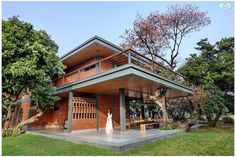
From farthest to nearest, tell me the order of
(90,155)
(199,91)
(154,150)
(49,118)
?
(49,118), (199,91), (154,150), (90,155)

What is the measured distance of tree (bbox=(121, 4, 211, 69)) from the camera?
18.7m

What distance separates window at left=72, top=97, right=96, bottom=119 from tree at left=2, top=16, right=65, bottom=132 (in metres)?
2.40

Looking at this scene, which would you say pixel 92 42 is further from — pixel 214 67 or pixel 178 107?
pixel 178 107

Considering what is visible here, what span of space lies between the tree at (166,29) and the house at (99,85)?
14.6 feet


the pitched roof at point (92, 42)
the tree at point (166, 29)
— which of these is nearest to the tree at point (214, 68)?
the tree at point (166, 29)

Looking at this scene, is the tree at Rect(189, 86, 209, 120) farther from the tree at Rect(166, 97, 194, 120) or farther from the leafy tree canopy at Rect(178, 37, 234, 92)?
the tree at Rect(166, 97, 194, 120)

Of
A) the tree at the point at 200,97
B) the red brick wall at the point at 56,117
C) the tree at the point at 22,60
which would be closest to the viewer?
the tree at the point at 22,60

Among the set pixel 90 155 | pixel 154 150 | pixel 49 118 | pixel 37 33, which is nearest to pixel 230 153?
pixel 154 150

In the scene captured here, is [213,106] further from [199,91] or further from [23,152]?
[23,152]

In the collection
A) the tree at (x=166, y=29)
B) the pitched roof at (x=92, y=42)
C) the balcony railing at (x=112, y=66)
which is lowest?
the balcony railing at (x=112, y=66)

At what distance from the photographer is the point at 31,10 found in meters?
9.96

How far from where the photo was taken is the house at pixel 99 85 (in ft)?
33.1

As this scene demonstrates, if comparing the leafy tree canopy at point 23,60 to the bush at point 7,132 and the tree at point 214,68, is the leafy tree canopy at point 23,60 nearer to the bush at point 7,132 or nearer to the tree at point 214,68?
the bush at point 7,132

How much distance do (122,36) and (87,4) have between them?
34.4 feet
